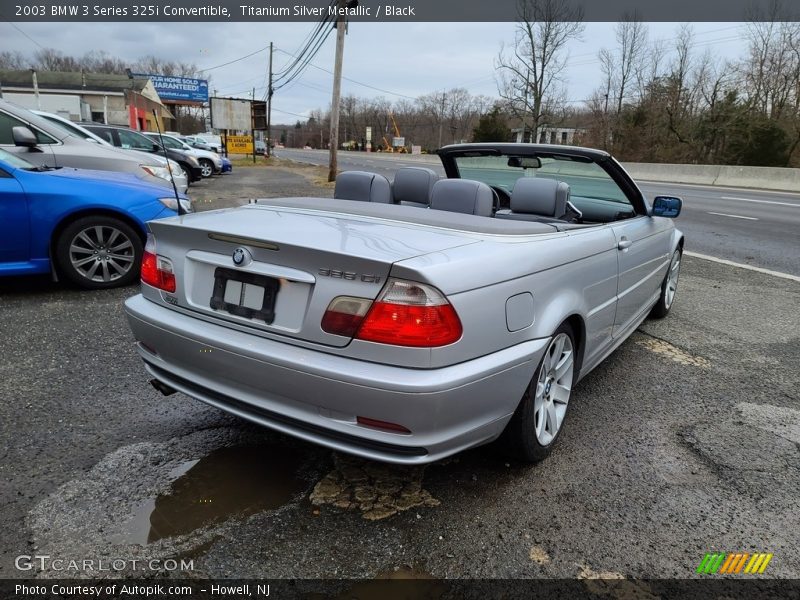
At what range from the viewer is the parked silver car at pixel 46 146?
5773 millimetres

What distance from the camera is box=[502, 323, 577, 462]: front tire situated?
2.42 m

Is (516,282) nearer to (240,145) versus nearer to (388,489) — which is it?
(388,489)

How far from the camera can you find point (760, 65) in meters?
36.5

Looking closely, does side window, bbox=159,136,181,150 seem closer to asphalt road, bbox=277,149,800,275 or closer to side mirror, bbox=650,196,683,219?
asphalt road, bbox=277,149,800,275

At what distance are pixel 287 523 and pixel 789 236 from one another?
11201mm

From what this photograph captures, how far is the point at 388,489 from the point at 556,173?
2.55m

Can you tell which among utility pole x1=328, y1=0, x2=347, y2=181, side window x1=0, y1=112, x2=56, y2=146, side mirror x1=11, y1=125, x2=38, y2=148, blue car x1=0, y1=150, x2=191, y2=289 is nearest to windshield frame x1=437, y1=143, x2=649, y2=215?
blue car x1=0, y1=150, x2=191, y2=289

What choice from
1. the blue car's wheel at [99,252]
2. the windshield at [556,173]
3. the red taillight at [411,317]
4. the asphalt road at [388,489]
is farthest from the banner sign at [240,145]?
the red taillight at [411,317]

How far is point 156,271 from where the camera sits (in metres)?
2.67

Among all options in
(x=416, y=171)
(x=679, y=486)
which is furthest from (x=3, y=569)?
(x=416, y=171)

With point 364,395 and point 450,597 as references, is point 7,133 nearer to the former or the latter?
point 364,395

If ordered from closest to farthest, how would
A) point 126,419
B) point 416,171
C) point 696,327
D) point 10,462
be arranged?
point 10,462
point 126,419
point 416,171
point 696,327

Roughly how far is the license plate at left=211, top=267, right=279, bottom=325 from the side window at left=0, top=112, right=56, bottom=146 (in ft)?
17.0

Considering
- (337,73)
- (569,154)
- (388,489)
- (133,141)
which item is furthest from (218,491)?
(337,73)
